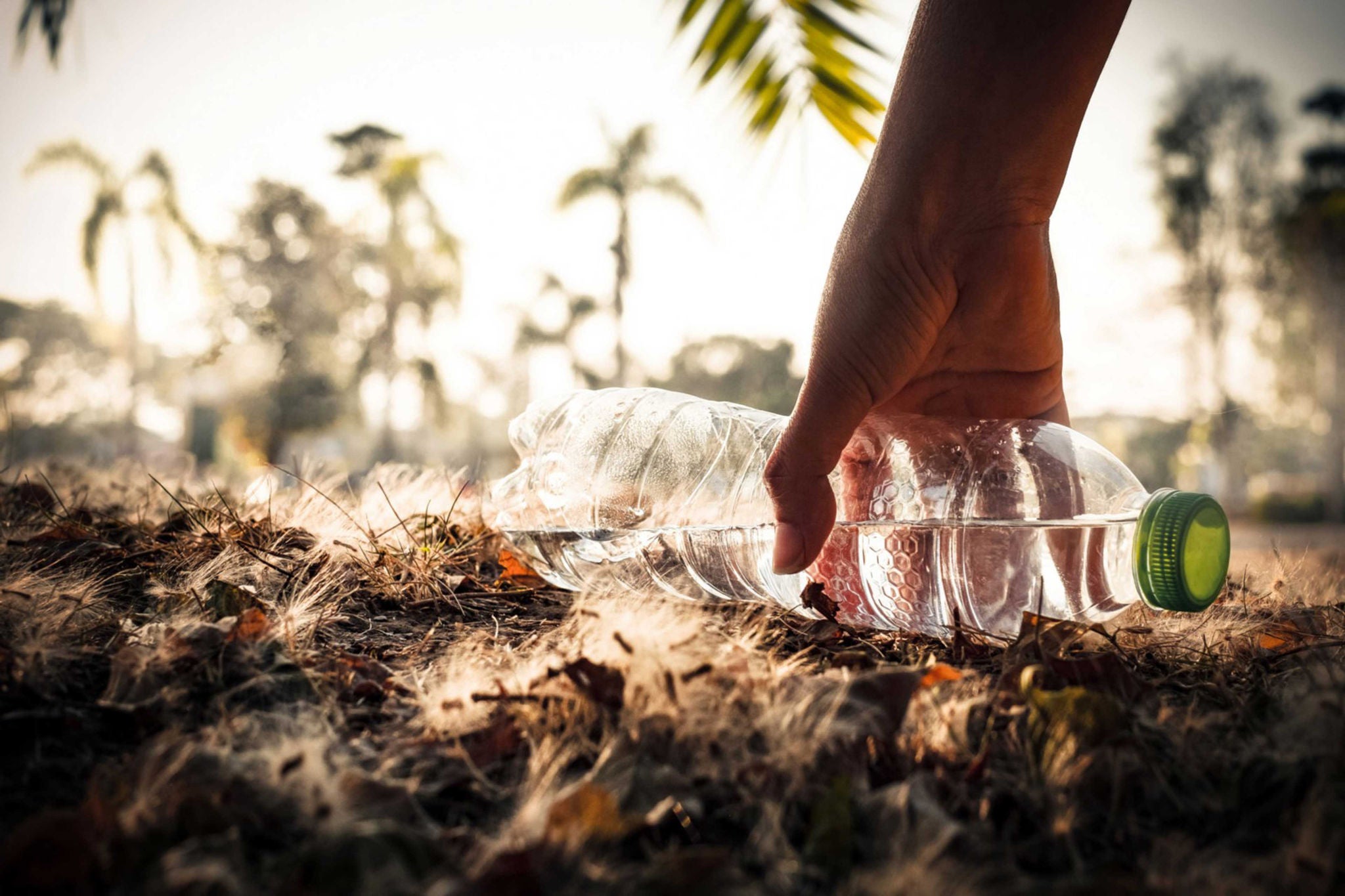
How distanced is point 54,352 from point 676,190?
27308 millimetres

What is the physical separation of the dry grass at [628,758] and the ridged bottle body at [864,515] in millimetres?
406

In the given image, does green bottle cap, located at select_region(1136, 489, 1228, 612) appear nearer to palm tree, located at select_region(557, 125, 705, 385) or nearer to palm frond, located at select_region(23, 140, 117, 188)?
palm tree, located at select_region(557, 125, 705, 385)

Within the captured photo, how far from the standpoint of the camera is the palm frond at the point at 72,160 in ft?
71.4

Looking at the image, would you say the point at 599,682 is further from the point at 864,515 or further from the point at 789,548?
the point at 864,515

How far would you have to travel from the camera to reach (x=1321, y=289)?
25.2 m

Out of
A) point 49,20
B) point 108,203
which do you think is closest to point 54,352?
point 108,203

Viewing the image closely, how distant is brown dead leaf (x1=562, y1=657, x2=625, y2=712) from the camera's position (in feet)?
2.74

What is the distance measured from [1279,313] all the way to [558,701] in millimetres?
33478

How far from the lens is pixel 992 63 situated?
141 cm

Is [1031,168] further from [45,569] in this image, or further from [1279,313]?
[1279,313]

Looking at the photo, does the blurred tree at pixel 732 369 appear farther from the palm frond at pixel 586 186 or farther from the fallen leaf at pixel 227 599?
the fallen leaf at pixel 227 599

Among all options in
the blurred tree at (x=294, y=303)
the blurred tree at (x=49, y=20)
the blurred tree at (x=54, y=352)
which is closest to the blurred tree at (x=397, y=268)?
the blurred tree at (x=294, y=303)

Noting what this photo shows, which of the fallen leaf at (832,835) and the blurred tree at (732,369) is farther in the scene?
the blurred tree at (732,369)

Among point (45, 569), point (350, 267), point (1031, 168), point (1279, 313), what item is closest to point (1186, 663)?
point (1031, 168)
